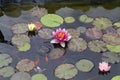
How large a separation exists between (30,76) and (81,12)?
0.77 metres

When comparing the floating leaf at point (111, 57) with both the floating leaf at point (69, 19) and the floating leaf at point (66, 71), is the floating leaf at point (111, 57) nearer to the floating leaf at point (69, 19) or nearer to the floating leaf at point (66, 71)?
the floating leaf at point (66, 71)

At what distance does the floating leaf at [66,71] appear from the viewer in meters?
1.86

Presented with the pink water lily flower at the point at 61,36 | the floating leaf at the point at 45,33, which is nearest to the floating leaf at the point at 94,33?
the pink water lily flower at the point at 61,36

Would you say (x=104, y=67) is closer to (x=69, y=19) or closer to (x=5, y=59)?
(x=69, y=19)

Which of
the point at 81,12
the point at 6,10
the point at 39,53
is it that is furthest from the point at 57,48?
the point at 6,10

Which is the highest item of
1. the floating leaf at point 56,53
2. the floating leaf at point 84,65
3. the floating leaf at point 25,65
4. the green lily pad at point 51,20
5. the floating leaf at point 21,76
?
the green lily pad at point 51,20

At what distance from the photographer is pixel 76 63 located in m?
1.95

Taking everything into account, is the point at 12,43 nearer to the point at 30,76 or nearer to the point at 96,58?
the point at 30,76

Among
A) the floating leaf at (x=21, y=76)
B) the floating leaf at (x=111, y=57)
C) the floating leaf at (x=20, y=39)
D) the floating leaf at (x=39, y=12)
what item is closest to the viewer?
the floating leaf at (x=21, y=76)

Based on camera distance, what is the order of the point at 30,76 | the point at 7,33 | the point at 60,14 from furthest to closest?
1. the point at 60,14
2. the point at 7,33
3. the point at 30,76

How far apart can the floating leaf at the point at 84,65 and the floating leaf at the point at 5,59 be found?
46 cm

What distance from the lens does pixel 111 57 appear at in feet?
6.52

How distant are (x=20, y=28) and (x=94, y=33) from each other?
56 cm

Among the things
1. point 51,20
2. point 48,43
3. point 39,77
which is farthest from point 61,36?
point 39,77
